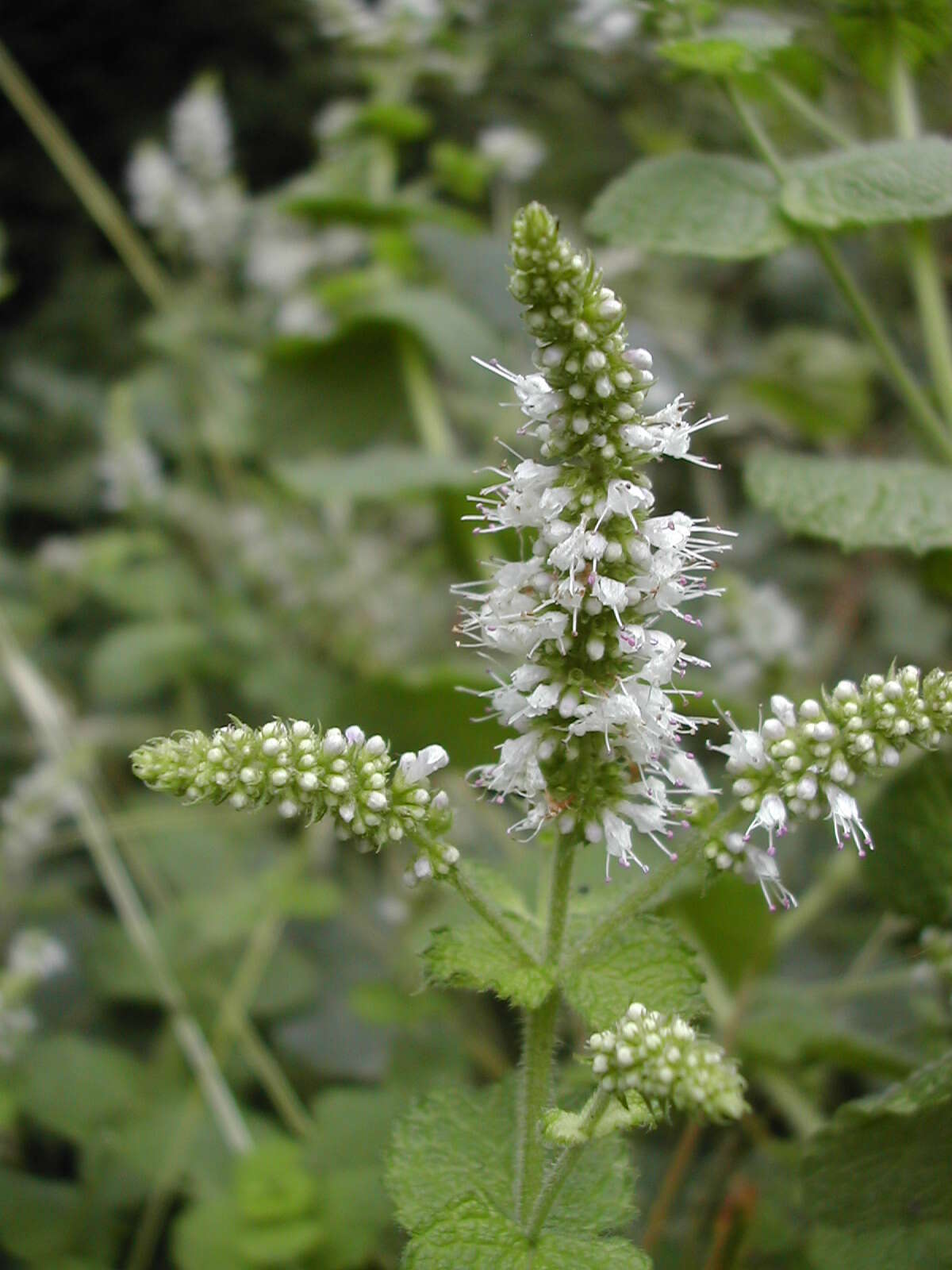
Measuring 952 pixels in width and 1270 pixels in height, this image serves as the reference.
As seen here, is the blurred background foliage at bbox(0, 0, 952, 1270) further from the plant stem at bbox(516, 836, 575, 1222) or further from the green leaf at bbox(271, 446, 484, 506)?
the plant stem at bbox(516, 836, 575, 1222)

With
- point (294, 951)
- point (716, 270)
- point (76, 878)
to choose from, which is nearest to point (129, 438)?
point (76, 878)

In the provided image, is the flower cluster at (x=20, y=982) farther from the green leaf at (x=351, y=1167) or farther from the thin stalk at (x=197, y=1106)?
the green leaf at (x=351, y=1167)

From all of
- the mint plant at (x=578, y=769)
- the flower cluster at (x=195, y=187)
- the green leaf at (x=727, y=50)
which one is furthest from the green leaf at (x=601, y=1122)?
the flower cluster at (x=195, y=187)

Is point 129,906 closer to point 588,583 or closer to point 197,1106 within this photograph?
point 197,1106

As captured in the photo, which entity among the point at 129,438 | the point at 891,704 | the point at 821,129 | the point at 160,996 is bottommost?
the point at 891,704

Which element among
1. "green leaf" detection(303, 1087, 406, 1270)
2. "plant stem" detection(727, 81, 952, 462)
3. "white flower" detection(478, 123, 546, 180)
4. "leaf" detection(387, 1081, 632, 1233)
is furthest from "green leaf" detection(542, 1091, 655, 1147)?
"white flower" detection(478, 123, 546, 180)

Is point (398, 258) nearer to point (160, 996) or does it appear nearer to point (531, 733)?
point (160, 996)

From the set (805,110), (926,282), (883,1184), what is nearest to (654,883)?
(883,1184)
